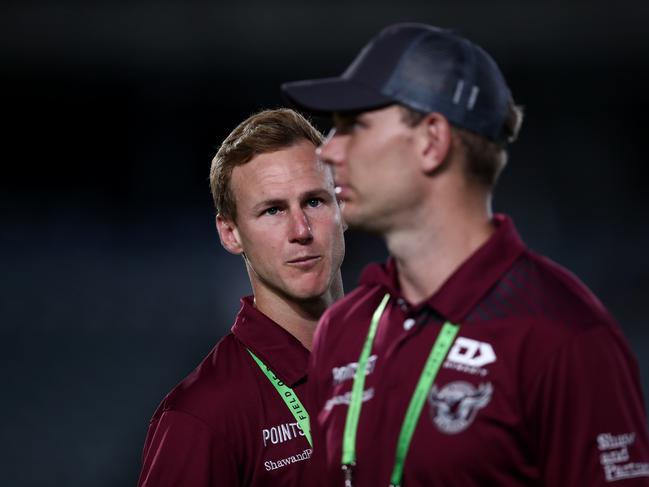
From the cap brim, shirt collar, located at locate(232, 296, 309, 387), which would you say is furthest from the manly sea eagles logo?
shirt collar, located at locate(232, 296, 309, 387)

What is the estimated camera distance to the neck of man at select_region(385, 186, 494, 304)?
1.79 metres

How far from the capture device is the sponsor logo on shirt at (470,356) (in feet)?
5.47

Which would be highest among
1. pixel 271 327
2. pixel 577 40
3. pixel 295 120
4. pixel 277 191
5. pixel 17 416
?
pixel 577 40

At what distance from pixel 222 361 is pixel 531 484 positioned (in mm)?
1070

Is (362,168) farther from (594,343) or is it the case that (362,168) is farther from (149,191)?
(149,191)

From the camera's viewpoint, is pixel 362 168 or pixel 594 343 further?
pixel 362 168

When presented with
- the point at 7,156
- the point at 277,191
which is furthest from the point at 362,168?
the point at 7,156

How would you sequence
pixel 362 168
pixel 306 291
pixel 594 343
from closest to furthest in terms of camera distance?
pixel 594 343 < pixel 362 168 < pixel 306 291

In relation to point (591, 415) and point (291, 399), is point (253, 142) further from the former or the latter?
point (591, 415)

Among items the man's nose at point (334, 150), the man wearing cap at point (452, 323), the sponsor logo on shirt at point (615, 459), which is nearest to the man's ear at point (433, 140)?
the man wearing cap at point (452, 323)

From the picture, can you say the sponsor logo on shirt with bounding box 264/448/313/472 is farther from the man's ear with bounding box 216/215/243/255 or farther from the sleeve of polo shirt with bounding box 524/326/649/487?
the sleeve of polo shirt with bounding box 524/326/649/487

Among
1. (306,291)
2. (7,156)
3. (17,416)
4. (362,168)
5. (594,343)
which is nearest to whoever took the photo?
(594,343)

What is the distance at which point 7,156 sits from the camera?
6465 millimetres

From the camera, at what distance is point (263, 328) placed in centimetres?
259
